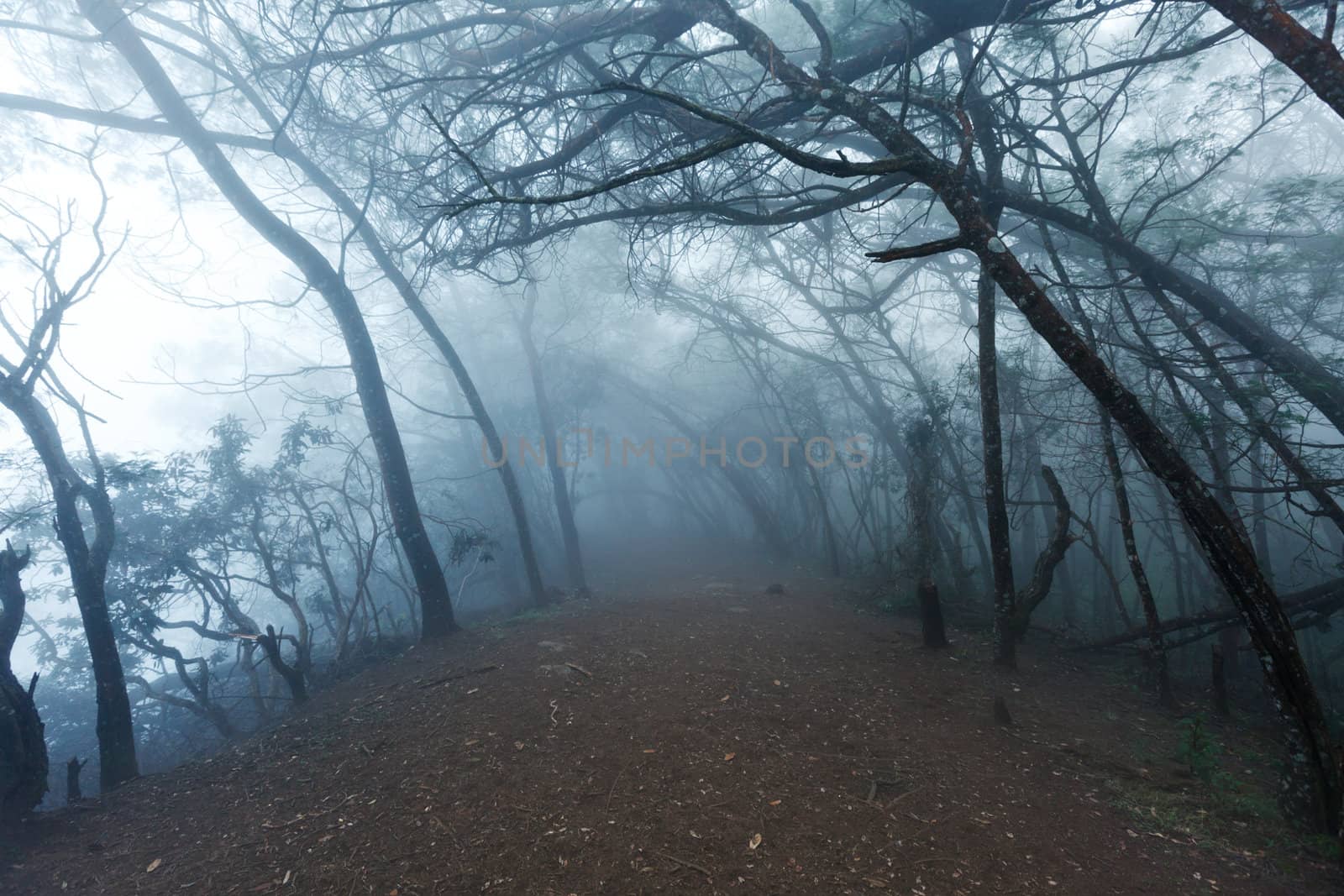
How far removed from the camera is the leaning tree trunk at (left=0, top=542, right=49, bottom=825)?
3787 mm

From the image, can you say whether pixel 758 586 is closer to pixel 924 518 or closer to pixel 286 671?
pixel 924 518

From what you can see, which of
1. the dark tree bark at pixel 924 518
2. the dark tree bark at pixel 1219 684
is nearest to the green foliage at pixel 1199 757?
the dark tree bark at pixel 1219 684

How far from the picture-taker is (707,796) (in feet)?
10.2

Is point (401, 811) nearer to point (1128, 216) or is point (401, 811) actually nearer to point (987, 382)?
point (987, 382)

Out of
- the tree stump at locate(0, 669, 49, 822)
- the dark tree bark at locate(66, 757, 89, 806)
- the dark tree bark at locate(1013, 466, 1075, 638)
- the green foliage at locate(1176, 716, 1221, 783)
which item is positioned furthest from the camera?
the dark tree bark at locate(1013, 466, 1075, 638)

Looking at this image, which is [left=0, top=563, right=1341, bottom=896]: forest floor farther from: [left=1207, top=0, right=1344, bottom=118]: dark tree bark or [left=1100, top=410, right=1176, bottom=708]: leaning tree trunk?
[left=1207, top=0, right=1344, bottom=118]: dark tree bark

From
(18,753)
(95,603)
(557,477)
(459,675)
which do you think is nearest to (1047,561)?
(459,675)

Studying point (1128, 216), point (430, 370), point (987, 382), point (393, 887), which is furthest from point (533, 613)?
point (430, 370)

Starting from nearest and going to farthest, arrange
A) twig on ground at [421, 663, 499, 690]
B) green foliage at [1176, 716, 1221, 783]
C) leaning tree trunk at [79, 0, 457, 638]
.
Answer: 1. green foliage at [1176, 716, 1221, 783]
2. twig on ground at [421, 663, 499, 690]
3. leaning tree trunk at [79, 0, 457, 638]

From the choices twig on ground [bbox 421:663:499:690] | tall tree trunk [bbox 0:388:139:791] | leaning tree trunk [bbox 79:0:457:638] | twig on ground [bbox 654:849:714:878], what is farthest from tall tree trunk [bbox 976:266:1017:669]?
tall tree trunk [bbox 0:388:139:791]

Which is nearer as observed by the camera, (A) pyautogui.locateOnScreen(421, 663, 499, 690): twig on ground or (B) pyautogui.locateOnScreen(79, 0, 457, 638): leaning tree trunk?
(A) pyautogui.locateOnScreen(421, 663, 499, 690): twig on ground

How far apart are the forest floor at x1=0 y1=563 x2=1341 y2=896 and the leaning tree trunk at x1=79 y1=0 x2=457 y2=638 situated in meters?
2.24

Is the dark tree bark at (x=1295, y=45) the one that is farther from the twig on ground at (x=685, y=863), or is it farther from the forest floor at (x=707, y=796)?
the twig on ground at (x=685, y=863)

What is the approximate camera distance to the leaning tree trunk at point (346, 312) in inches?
278
